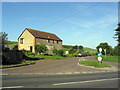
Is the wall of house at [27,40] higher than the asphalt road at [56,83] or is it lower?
higher

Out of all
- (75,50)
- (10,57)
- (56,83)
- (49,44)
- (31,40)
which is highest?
(31,40)

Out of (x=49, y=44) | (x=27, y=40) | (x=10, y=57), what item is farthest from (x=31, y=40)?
(x=10, y=57)

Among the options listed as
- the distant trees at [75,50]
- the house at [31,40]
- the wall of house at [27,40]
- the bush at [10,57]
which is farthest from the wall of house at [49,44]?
the bush at [10,57]

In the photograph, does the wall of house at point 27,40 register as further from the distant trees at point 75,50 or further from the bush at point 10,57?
the bush at point 10,57

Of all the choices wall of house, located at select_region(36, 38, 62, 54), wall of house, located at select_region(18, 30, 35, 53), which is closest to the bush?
wall of house, located at select_region(18, 30, 35, 53)

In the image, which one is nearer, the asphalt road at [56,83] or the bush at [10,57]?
the asphalt road at [56,83]

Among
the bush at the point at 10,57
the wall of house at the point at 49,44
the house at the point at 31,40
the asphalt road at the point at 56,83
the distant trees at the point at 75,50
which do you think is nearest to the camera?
the asphalt road at the point at 56,83

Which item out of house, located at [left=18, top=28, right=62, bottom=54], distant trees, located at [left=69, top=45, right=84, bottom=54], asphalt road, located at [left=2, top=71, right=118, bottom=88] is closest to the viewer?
asphalt road, located at [left=2, top=71, right=118, bottom=88]

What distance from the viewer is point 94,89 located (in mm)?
6953

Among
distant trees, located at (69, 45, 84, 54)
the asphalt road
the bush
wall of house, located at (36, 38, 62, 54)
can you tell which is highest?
wall of house, located at (36, 38, 62, 54)

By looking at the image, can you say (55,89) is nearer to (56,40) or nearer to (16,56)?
(16,56)

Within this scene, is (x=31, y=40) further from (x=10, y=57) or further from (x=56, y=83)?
(x=56, y=83)

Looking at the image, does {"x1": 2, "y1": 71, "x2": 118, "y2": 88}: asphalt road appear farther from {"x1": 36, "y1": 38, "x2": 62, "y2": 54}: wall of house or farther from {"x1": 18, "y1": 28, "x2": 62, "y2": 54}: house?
{"x1": 36, "y1": 38, "x2": 62, "y2": 54}: wall of house

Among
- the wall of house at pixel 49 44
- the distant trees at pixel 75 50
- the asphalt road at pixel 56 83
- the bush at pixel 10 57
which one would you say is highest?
the wall of house at pixel 49 44
